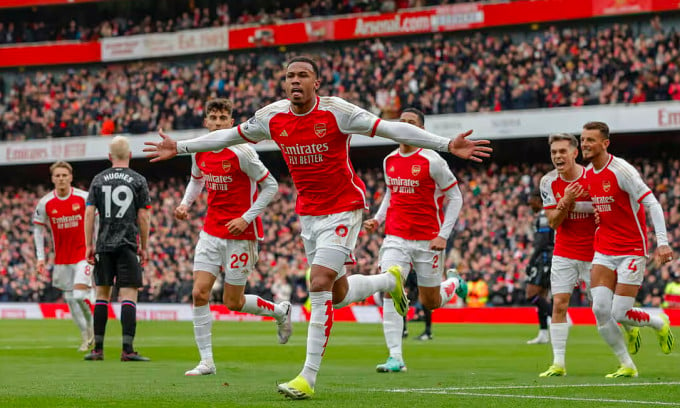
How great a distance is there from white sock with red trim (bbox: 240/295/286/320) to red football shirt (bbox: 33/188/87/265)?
4.71 metres

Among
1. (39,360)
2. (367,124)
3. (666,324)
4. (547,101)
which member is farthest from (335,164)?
(547,101)

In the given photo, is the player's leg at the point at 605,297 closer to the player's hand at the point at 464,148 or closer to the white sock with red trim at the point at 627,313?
the white sock with red trim at the point at 627,313

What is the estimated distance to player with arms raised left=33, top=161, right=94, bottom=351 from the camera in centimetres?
1584

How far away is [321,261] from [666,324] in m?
4.75

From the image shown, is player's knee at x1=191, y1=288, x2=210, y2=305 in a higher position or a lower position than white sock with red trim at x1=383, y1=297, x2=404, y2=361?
higher

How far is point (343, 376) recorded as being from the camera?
10.8m

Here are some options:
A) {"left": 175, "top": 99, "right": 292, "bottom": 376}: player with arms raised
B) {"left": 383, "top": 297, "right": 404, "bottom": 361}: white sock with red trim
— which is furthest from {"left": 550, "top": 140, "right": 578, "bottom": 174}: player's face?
{"left": 175, "top": 99, "right": 292, "bottom": 376}: player with arms raised

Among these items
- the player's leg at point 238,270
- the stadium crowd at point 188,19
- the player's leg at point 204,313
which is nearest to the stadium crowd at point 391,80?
the stadium crowd at point 188,19

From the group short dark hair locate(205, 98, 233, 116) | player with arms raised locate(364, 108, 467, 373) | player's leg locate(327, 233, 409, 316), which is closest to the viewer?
player's leg locate(327, 233, 409, 316)

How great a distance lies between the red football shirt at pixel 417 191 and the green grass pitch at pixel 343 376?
1.58m

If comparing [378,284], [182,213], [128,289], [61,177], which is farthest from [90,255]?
[378,284]

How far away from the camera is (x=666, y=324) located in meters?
11.7

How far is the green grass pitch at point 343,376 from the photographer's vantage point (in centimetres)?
811

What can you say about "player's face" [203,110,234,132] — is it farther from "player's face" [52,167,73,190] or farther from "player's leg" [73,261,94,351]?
"player's leg" [73,261,94,351]
